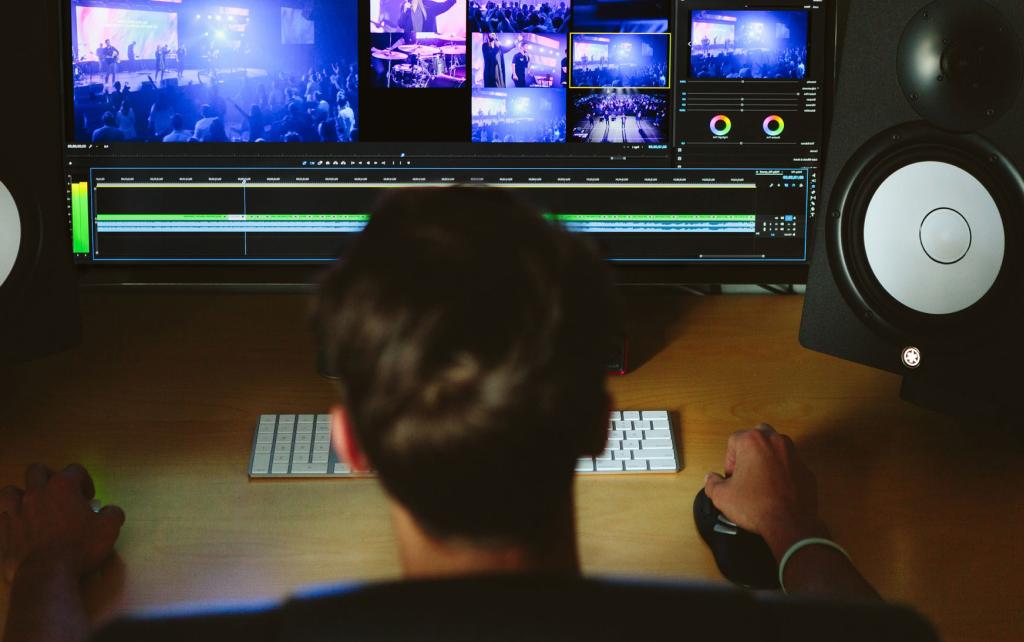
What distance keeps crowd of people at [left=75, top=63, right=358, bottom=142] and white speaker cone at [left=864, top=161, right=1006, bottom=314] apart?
58 centimetres

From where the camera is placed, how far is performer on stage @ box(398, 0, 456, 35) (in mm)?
1092

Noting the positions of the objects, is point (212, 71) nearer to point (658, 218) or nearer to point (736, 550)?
point (658, 218)

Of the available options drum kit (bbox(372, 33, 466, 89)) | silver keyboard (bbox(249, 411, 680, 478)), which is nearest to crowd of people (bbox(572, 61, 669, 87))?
drum kit (bbox(372, 33, 466, 89))

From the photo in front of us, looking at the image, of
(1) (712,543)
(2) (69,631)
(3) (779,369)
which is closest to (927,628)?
(1) (712,543)

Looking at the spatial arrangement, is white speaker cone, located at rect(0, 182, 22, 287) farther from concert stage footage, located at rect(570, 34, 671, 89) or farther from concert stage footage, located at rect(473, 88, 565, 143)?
concert stage footage, located at rect(570, 34, 671, 89)

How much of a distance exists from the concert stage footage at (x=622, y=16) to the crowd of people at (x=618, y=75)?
0.04 metres

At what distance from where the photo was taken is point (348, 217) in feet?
3.76

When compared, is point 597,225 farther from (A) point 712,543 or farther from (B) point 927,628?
(B) point 927,628

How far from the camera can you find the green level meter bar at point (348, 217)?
1.14 m

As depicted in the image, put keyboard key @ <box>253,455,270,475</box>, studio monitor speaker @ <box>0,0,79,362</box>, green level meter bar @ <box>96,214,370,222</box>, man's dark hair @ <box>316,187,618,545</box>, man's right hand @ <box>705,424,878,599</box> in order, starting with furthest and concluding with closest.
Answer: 1. green level meter bar @ <box>96,214,370,222</box>
2. studio monitor speaker @ <box>0,0,79,362</box>
3. keyboard key @ <box>253,455,270,475</box>
4. man's right hand @ <box>705,424,878,599</box>
5. man's dark hair @ <box>316,187,618,545</box>

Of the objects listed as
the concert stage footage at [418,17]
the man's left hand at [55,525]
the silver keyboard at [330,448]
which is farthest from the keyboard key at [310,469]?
the concert stage footage at [418,17]

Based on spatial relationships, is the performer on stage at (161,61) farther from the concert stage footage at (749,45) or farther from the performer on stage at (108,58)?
→ the concert stage footage at (749,45)

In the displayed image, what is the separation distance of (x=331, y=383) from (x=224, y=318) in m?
0.26

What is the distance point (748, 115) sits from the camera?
1135mm
